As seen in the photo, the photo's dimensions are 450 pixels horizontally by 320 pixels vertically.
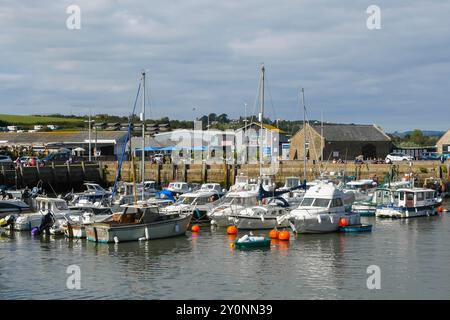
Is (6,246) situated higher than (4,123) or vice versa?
(4,123)

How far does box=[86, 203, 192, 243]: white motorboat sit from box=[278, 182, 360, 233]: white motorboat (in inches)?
285

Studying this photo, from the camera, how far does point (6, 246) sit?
42.4 meters

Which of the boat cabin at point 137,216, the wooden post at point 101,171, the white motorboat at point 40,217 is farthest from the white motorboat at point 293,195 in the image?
the wooden post at point 101,171

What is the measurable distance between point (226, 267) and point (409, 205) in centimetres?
2511

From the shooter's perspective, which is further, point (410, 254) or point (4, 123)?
point (4, 123)

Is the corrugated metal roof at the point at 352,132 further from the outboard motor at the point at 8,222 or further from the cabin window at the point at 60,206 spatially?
the outboard motor at the point at 8,222

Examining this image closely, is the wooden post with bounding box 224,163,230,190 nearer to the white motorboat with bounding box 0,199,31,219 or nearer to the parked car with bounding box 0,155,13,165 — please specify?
the parked car with bounding box 0,155,13,165

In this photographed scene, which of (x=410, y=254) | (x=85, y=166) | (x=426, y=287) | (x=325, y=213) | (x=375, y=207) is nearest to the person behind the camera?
(x=426, y=287)

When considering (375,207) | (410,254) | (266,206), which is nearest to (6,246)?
(266,206)

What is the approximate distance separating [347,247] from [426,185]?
3391cm

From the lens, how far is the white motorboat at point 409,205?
182 feet

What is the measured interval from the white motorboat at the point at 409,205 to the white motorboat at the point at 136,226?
60.4 feet

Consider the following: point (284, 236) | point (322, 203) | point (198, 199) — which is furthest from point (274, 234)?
point (198, 199)
